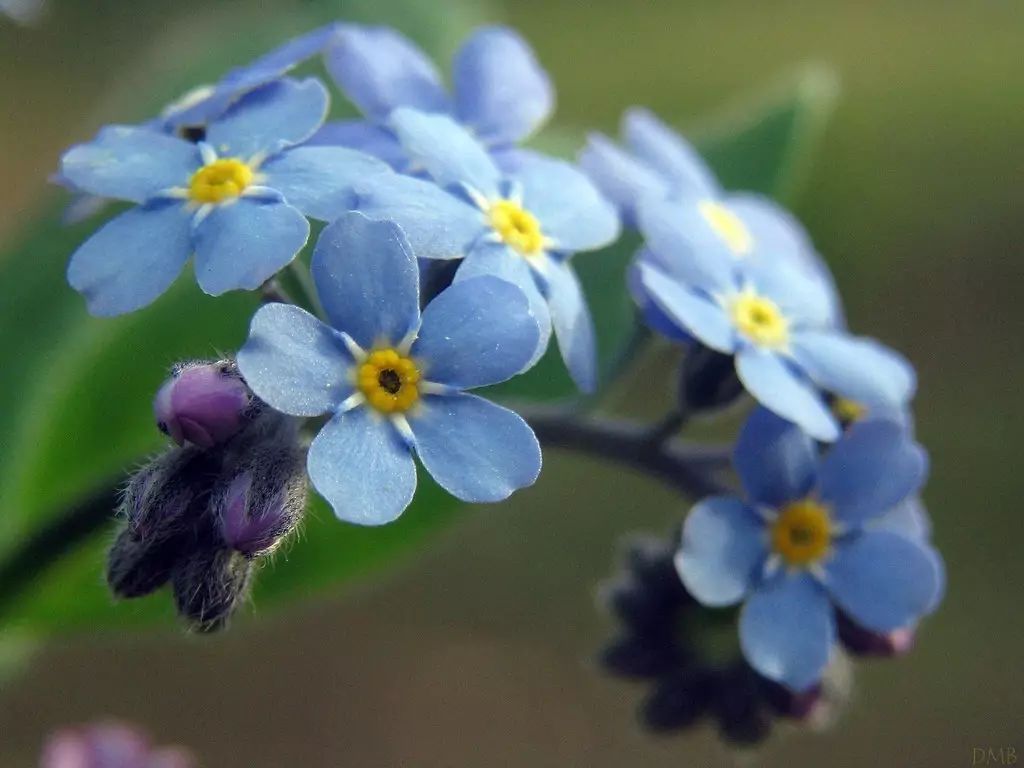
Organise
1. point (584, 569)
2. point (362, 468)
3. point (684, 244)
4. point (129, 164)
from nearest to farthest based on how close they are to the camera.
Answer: point (362, 468), point (129, 164), point (684, 244), point (584, 569)

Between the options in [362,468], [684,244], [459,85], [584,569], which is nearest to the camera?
[362,468]

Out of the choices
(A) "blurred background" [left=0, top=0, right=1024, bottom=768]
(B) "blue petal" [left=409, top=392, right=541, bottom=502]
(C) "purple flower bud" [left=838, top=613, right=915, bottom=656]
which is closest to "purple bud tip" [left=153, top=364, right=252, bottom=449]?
(B) "blue petal" [left=409, top=392, right=541, bottom=502]

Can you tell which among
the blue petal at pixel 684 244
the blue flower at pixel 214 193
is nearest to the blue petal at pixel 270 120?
the blue flower at pixel 214 193

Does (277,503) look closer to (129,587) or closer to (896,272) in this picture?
(129,587)

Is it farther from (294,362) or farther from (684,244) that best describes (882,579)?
(294,362)

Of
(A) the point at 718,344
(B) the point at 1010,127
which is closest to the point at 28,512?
(A) the point at 718,344

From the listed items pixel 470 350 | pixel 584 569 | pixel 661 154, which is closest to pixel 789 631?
pixel 470 350

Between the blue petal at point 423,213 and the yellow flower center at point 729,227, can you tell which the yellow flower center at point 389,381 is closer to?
the blue petal at point 423,213
